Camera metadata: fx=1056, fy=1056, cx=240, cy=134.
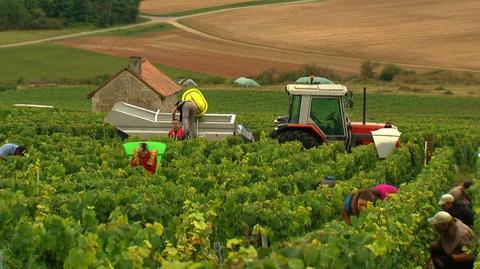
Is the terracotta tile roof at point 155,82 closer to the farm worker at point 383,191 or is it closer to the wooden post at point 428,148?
the wooden post at point 428,148

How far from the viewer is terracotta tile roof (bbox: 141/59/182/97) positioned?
150 ft

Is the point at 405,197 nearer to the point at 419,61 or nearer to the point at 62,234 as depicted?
the point at 62,234

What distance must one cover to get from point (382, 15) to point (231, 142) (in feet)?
236

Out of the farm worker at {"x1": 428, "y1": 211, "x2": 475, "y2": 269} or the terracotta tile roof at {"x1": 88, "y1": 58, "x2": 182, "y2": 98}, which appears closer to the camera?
the farm worker at {"x1": 428, "y1": 211, "x2": 475, "y2": 269}

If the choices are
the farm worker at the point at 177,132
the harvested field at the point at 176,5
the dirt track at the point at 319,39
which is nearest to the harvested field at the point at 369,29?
the dirt track at the point at 319,39

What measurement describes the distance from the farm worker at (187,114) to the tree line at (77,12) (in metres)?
79.6

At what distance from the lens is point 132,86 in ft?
149

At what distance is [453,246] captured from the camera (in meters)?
11.4

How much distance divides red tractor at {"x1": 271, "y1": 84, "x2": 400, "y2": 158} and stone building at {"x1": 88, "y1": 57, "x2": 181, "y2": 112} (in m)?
22.9

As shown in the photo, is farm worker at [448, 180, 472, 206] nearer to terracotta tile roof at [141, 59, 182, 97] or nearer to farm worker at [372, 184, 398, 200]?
farm worker at [372, 184, 398, 200]

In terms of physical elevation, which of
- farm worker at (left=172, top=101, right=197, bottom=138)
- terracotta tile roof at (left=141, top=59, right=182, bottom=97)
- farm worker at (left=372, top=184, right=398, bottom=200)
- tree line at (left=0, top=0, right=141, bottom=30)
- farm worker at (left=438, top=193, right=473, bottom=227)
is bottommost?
tree line at (left=0, top=0, right=141, bottom=30)

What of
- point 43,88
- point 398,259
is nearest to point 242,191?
point 398,259

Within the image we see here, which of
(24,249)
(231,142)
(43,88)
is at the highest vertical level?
(24,249)

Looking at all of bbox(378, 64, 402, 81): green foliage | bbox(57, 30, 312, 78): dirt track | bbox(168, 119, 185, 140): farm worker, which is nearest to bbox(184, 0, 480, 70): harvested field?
bbox(57, 30, 312, 78): dirt track
